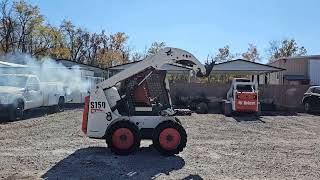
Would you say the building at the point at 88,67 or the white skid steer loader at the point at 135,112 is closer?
the white skid steer loader at the point at 135,112

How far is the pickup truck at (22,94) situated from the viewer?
1914cm

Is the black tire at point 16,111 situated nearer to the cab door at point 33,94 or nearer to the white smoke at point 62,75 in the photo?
the cab door at point 33,94

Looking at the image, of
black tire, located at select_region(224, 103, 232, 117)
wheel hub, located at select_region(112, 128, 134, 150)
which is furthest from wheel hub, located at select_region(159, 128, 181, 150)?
black tire, located at select_region(224, 103, 232, 117)

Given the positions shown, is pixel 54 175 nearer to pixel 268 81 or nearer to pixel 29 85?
pixel 29 85

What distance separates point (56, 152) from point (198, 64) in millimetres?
4289

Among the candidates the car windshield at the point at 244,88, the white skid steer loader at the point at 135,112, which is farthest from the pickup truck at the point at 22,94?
the car windshield at the point at 244,88

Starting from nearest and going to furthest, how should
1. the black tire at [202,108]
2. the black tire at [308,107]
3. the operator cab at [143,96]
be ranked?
the operator cab at [143,96] → the black tire at [202,108] → the black tire at [308,107]

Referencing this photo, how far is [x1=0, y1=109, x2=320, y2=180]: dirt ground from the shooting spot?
9359 mm

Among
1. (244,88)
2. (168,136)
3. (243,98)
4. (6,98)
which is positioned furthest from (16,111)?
(244,88)

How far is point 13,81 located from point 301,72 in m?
28.5

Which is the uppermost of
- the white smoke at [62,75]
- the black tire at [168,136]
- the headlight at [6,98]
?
the white smoke at [62,75]

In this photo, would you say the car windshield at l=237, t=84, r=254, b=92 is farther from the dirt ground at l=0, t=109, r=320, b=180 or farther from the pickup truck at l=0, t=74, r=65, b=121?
the pickup truck at l=0, t=74, r=65, b=121

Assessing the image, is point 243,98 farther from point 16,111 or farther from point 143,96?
point 143,96

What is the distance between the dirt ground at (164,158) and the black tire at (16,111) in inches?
97.3
